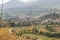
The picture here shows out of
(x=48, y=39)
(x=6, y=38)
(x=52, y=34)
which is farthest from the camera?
(x=52, y=34)

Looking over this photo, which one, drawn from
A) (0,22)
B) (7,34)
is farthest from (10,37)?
(0,22)

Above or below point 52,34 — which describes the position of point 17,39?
above

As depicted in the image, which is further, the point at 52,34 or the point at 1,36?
the point at 52,34

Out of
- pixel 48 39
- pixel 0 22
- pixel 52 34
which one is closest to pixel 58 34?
pixel 52 34

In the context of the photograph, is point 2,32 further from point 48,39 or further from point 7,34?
point 48,39

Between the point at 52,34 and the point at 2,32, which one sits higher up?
the point at 2,32

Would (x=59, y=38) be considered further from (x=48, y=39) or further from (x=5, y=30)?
(x=5, y=30)

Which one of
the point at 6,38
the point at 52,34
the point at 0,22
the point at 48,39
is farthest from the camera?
the point at 52,34

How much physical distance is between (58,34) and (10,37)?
5802 centimetres

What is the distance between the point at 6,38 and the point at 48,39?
50521 mm

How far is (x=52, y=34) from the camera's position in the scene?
61469 millimetres

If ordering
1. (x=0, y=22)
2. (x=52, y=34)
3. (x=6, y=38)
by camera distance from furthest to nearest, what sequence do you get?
(x=52, y=34) → (x=0, y=22) → (x=6, y=38)

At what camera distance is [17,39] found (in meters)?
6.02

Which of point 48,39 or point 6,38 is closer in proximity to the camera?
point 6,38
